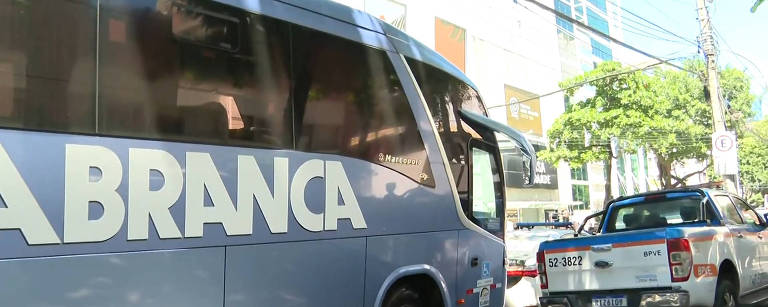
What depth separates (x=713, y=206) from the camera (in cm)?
727

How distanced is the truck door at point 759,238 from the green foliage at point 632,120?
1453 centimetres

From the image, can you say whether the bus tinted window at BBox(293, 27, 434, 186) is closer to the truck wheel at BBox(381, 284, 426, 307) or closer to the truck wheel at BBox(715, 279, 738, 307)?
the truck wheel at BBox(381, 284, 426, 307)

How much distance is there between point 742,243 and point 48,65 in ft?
25.8

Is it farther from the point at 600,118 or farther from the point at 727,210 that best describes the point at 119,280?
the point at 600,118

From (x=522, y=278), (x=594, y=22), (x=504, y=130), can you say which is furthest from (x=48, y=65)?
(x=594, y=22)

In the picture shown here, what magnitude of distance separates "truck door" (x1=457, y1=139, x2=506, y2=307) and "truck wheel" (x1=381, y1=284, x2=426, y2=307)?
0.57 metres

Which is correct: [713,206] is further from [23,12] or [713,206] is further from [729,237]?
[23,12]

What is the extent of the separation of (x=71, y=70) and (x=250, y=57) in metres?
1.23

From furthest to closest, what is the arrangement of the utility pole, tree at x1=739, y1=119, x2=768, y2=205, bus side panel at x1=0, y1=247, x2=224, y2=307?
tree at x1=739, y1=119, x2=768, y2=205 → the utility pole → bus side panel at x1=0, y1=247, x2=224, y2=307

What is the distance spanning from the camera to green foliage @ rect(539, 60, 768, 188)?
78.4ft

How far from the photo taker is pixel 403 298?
5.23m

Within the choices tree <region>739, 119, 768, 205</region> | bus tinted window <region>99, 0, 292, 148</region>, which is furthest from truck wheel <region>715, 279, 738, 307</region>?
tree <region>739, 119, 768, 205</region>

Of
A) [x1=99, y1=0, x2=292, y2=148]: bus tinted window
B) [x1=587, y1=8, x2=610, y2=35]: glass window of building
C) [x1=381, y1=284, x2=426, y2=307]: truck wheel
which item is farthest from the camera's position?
[x1=587, y1=8, x2=610, y2=35]: glass window of building

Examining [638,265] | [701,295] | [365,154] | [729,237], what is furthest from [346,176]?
[729,237]
